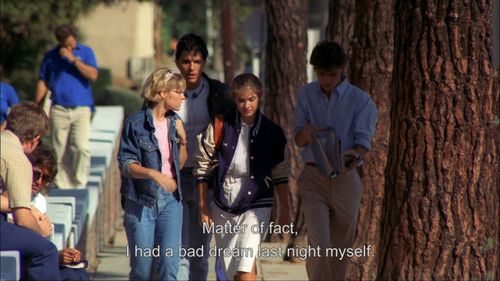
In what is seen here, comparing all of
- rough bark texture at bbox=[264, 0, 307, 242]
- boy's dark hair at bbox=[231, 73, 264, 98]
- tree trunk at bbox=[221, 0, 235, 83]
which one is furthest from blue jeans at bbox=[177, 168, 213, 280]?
tree trunk at bbox=[221, 0, 235, 83]

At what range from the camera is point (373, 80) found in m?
9.99

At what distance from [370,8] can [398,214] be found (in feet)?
10.4

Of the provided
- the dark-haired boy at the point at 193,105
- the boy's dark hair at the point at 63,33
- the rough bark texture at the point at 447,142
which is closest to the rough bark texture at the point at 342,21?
the boy's dark hair at the point at 63,33

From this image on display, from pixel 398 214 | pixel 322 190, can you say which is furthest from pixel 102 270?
pixel 398 214

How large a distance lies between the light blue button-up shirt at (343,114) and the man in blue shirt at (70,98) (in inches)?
196

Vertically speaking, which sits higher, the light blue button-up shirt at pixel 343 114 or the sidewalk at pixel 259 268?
the light blue button-up shirt at pixel 343 114

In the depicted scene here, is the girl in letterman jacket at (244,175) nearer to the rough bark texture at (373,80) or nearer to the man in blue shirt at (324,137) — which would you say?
the man in blue shirt at (324,137)

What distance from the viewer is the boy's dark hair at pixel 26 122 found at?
6383mm

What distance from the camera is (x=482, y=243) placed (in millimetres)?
7023

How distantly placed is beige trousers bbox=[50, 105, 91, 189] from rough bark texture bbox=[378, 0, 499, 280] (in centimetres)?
604

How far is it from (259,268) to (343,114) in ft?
11.9

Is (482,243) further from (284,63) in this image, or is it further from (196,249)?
(284,63)

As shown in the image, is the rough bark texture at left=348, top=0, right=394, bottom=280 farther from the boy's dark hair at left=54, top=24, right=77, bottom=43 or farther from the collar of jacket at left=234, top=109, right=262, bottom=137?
the boy's dark hair at left=54, top=24, right=77, bottom=43

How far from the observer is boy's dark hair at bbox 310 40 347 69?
7.74 m
